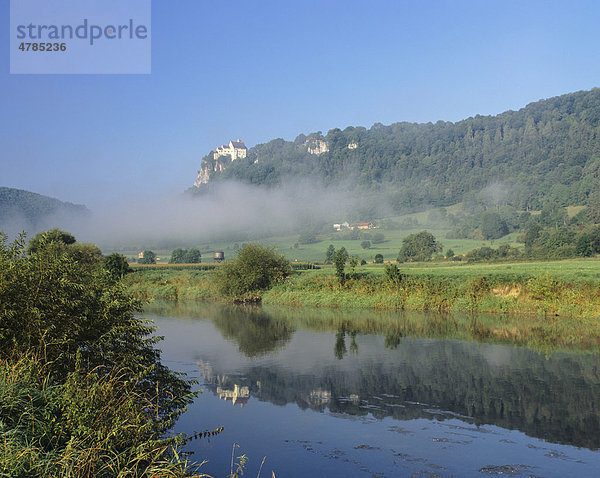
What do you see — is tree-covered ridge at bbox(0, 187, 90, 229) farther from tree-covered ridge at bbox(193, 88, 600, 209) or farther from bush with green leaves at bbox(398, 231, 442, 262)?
bush with green leaves at bbox(398, 231, 442, 262)

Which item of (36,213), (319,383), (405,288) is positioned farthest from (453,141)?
(319,383)

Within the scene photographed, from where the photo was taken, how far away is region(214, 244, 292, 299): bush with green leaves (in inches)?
1629

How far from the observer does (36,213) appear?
164875 millimetres

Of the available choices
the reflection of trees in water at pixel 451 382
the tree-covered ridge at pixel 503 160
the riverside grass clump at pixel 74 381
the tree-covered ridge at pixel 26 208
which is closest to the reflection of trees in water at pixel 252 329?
the reflection of trees in water at pixel 451 382

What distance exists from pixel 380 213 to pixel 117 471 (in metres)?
155

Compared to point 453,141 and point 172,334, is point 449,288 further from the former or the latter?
point 453,141

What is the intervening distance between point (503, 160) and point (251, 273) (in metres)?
146

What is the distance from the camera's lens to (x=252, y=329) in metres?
28.1

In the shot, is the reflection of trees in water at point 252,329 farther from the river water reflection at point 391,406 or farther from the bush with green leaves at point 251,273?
the bush with green leaves at point 251,273

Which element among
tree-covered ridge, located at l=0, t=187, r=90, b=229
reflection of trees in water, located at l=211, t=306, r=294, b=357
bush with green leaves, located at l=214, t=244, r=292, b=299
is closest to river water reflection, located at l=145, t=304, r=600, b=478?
reflection of trees in water, located at l=211, t=306, r=294, b=357

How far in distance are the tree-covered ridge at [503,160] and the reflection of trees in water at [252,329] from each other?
370 feet

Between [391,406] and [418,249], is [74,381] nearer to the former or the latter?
[391,406]

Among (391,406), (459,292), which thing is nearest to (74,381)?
(391,406)

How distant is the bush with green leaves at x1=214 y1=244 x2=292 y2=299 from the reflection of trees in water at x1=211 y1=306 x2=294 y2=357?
3.76 m
